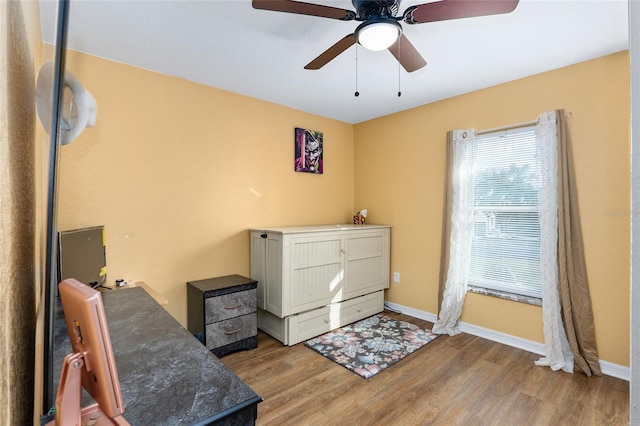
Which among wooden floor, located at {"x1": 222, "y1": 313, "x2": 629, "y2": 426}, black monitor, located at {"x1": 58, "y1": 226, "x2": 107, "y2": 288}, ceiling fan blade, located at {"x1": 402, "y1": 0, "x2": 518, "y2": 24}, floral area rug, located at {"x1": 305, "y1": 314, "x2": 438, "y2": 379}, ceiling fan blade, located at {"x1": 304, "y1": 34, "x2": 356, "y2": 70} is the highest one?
ceiling fan blade, located at {"x1": 304, "y1": 34, "x2": 356, "y2": 70}

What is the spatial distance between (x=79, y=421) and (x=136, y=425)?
20 centimetres

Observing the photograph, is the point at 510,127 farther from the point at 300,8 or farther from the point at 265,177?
the point at 265,177

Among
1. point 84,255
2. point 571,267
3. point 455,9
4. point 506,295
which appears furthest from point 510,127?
point 84,255

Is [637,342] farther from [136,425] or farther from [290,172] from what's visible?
[290,172]

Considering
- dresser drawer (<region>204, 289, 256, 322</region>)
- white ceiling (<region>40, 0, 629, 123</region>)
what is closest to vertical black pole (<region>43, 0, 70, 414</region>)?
white ceiling (<region>40, 0, 629, 123</region>)

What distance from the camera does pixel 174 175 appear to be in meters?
2.67

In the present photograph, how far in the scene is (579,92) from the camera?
2436 millimetres

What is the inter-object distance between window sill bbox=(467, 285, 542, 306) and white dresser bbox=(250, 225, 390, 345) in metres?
1.05

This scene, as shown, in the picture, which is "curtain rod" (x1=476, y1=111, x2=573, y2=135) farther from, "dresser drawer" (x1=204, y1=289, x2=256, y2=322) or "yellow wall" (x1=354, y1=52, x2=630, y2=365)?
"dresser drawer" (x1=204, y1=289, x2=256, y2=322)

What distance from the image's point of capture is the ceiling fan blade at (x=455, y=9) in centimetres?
134

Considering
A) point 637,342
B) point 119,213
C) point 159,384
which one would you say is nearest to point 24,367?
point 159,384

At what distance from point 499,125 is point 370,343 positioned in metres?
2.36

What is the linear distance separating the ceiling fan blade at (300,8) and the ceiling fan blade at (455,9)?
31 centimetres

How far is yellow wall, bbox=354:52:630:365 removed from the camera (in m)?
2.27
